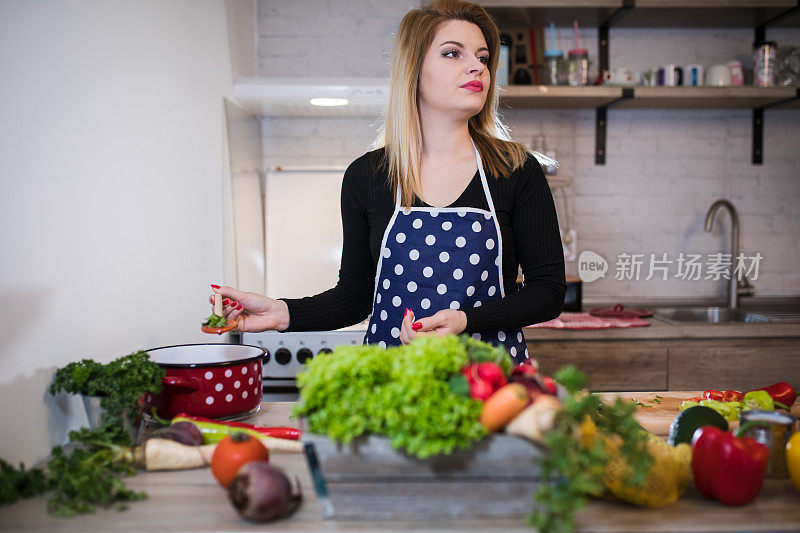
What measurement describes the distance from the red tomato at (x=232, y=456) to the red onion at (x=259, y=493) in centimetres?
9

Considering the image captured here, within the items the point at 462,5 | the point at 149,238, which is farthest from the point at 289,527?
the point at 462,5

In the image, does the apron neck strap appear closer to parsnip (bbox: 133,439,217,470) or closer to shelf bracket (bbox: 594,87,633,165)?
Result: parsnip (bbox: 133,439,217,470)

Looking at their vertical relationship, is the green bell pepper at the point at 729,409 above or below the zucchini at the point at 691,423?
below

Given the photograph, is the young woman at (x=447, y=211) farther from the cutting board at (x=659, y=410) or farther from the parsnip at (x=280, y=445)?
the parsnip at (x=280, y=445)

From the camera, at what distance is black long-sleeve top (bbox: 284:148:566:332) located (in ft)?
5.17

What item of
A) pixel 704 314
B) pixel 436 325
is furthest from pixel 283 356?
pixel 704 314

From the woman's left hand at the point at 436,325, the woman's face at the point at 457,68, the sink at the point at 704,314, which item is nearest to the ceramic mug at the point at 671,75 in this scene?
the sink at the point at 704,314

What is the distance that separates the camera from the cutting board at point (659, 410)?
1324 millimetres

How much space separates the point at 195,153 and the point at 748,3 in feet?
7.75

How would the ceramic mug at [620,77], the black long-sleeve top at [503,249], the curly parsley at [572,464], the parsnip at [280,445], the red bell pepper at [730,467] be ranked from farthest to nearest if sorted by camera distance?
1. the ceramic mug at [620,77]
2. the black long-sleeve top at [503,249]
3. the parsnip at [280,445]
4. the red bell pepper at [730,467]
5. the curly parsley at [572,464]

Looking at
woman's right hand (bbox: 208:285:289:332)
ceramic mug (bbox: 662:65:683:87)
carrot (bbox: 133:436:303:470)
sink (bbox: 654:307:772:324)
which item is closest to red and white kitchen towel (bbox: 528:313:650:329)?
sink (bbox: 654:307:772:324)

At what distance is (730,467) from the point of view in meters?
0.94

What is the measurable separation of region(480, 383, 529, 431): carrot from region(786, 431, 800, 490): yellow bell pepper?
0.42m

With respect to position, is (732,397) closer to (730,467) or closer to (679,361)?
(730,467)
